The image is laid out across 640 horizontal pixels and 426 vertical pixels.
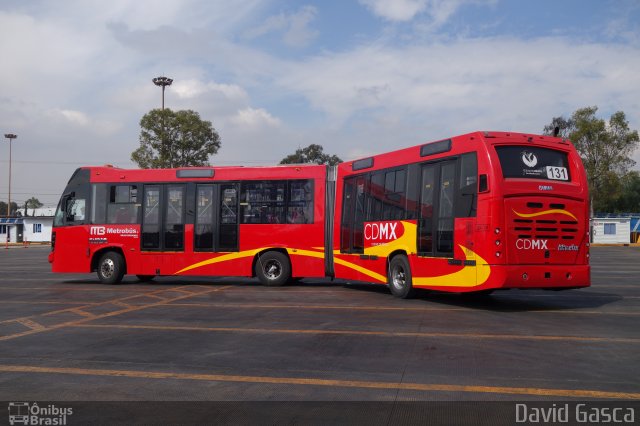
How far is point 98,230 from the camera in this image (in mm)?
17250

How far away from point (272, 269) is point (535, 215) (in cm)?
778

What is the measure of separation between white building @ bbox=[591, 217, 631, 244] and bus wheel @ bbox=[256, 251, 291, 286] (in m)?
50.6

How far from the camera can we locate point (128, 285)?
664 inches

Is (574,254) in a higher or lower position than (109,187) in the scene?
lower

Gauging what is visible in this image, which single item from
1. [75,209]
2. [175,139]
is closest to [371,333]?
[75,209]

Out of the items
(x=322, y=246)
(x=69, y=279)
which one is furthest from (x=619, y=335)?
(x=69, y=279)

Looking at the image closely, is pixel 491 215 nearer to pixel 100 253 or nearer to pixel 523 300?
pixel 523 300

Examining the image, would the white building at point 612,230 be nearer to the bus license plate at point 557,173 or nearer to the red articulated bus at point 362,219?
the red articulated bus at point 362,219

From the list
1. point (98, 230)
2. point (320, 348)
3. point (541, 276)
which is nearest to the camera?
point (320, 348)

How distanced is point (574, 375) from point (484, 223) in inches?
182

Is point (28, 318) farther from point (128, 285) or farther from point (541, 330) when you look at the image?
point (541, 330)

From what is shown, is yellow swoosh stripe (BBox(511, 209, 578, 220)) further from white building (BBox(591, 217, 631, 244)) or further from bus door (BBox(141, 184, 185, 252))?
white building (BBox(591, 217, 631, 244))
